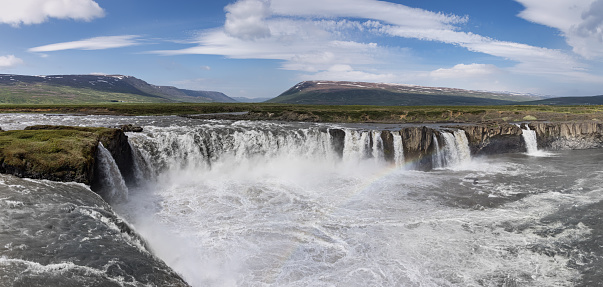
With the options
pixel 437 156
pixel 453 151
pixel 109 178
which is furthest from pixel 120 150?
pixel 453 151

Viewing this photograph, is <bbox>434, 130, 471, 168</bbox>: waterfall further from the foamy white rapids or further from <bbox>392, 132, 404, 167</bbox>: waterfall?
<bbox>392, 132, 404, 167</bbox>: waterfall

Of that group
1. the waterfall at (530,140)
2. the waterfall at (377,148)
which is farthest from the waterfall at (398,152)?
the waterfall at (530,140)

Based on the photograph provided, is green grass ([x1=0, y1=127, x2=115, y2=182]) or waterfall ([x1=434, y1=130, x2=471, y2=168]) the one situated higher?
green grass ([x1=0, y1=127, x2=115, y2=182])

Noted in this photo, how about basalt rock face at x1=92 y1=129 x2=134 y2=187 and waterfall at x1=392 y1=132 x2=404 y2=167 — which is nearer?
basalt rock face at x1=92 y1=129 x2=134 y2=187

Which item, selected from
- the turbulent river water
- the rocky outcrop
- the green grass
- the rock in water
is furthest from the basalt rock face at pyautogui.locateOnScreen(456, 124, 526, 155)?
the green grass

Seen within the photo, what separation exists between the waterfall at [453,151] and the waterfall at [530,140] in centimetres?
1293

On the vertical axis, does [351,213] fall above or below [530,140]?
below

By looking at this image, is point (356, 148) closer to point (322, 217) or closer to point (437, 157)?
point (437, 157)

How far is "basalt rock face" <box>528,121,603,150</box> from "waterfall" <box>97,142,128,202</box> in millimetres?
58480

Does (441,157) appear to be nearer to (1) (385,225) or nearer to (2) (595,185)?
(2) (595,185)

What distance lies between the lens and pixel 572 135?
177 ft

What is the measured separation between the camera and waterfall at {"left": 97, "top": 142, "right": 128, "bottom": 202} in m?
22.3

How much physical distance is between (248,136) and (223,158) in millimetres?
3954

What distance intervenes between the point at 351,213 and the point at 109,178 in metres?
17.2
